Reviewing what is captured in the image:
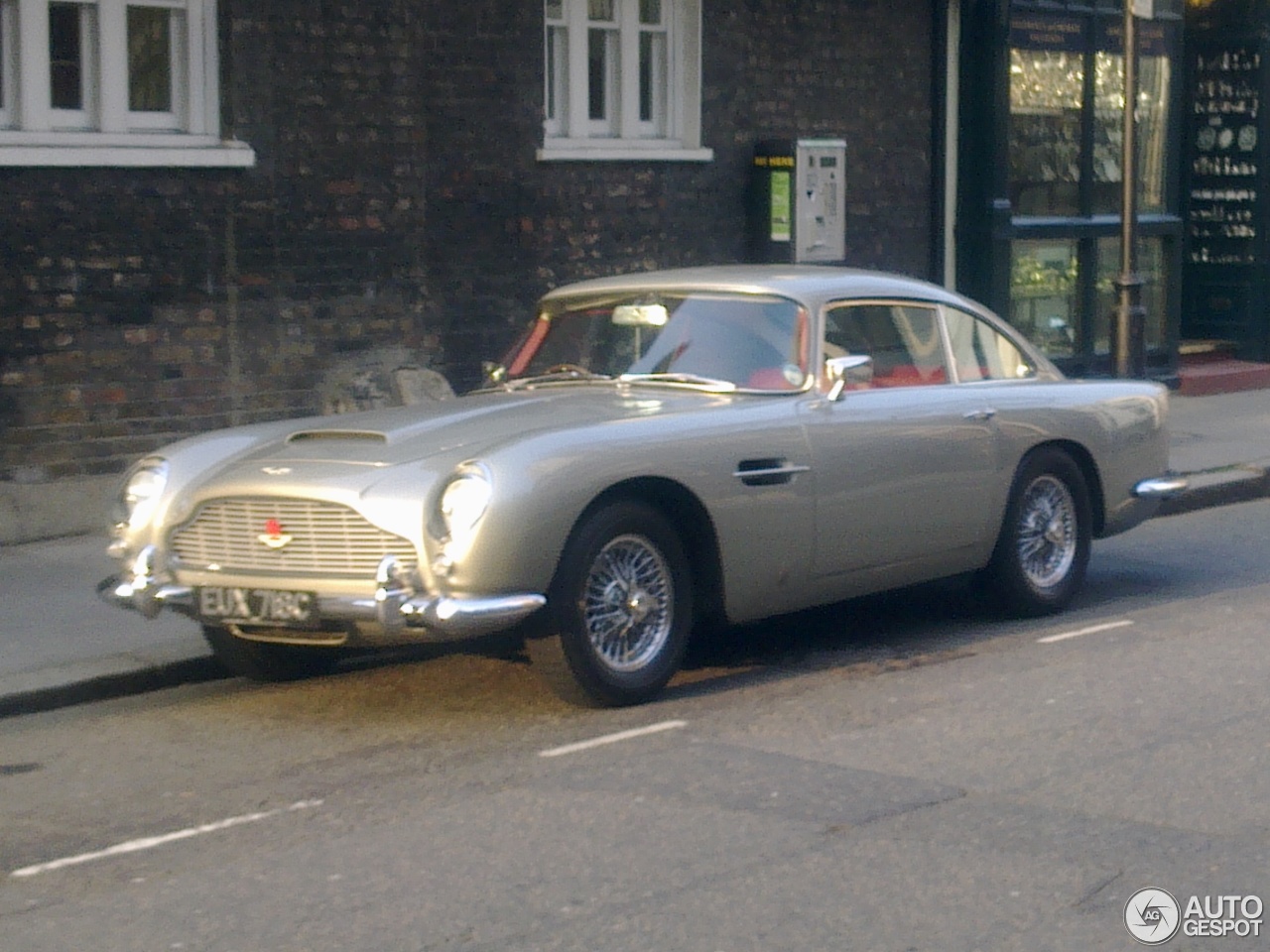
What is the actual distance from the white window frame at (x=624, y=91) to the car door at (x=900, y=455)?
531 cm

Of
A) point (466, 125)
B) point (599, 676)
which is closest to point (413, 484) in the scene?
point (599, 676)

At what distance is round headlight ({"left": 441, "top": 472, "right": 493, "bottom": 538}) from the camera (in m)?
6.52

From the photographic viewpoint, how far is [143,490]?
24.0 ft

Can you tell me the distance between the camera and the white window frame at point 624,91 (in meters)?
13.5

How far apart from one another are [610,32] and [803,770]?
8.74 meters

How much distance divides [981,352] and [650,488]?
2.36 meters

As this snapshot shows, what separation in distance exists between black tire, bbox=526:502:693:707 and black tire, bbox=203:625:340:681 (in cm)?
128

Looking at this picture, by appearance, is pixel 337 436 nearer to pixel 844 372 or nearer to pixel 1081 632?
pixel 844 372

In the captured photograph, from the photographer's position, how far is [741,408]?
7.53 m

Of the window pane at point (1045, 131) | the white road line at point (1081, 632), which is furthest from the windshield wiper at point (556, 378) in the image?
the window pane at point (1045, 131)

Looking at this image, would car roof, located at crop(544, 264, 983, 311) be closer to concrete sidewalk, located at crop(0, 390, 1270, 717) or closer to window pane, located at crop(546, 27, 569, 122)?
concrete sidewalk, located at crop(0, 390, 1270, 717)

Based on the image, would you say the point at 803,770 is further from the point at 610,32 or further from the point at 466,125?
the point at 610,32

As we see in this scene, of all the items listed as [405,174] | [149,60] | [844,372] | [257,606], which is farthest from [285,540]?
[405,174]

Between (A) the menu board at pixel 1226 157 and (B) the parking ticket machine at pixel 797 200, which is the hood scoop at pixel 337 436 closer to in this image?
(B) the parking ticket machine at pixel 797 200
